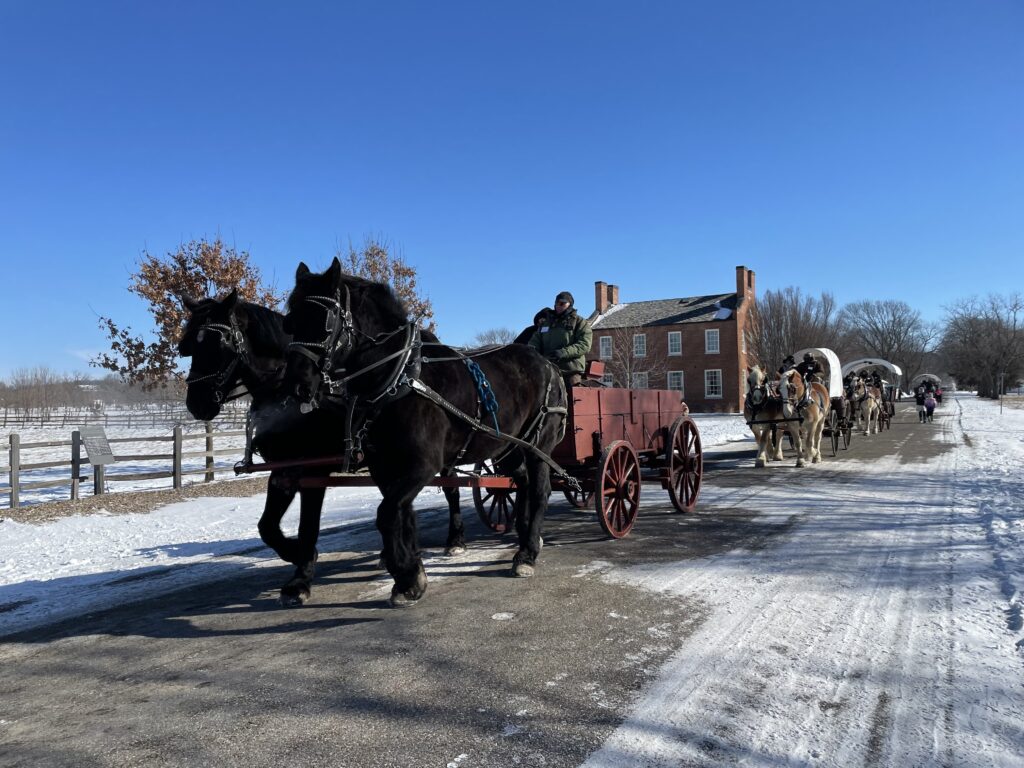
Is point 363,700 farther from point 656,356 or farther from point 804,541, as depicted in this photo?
point 656,356

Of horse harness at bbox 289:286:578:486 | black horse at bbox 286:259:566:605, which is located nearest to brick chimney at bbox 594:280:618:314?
black horse at bbox 286:259:566:605

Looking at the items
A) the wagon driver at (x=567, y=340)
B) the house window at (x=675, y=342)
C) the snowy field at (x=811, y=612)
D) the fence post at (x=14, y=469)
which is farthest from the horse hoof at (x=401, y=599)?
the house window at (x=675, y=342)

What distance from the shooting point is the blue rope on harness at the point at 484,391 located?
5254 millimetres

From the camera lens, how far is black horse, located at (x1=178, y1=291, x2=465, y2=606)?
5.20 metres

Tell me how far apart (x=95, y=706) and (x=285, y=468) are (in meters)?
2.09

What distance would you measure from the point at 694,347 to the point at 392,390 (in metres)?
45.6

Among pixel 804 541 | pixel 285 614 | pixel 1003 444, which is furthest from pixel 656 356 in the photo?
pixel 285 614

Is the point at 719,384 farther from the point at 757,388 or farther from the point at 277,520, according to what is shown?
the point at 277,520

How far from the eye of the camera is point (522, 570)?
570cm

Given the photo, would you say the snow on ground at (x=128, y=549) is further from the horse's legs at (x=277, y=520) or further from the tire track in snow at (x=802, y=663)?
the tire track in snow at (x=802, y=663)

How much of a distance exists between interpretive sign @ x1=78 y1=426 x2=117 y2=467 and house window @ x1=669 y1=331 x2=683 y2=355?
4114cm

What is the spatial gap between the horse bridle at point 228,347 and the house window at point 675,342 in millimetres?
45494

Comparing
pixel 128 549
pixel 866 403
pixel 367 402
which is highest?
pixel 866 403

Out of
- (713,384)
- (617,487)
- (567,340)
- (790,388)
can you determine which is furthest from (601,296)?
(617,487)
